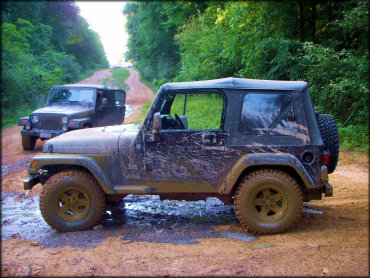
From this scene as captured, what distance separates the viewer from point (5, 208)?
17.3ft

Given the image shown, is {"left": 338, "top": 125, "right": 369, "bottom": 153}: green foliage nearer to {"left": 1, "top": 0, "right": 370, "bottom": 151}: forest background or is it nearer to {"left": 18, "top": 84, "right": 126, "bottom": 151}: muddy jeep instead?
{"left": 1, "top": 0, "right": 370, "bottom": 151}: forest background

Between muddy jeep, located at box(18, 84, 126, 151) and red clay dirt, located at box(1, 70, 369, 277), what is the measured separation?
17.6ft

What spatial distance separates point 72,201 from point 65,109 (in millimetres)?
5873

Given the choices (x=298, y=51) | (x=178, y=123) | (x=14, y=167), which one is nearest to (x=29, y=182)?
(x=178, y=123)

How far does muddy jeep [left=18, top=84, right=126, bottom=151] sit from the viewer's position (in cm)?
895

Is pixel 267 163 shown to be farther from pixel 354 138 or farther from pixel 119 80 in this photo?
pixel 119 80

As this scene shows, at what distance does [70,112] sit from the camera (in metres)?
9.04

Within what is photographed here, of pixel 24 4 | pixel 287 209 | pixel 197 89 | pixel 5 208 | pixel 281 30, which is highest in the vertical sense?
pixel 281 30

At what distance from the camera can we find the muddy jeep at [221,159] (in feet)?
12.4

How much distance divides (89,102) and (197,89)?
6624mm

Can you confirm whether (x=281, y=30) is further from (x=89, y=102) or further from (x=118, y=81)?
(x=118, y=81)

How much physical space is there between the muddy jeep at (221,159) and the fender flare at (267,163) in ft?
0.04

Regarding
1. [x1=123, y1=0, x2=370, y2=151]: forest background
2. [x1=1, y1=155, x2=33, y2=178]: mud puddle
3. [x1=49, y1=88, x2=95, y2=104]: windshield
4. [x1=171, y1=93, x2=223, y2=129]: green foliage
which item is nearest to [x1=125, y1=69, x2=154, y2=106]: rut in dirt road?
[x1=123, y1=0, x2=370, y2=151]: forest background

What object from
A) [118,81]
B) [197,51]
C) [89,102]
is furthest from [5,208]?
[118,81]
